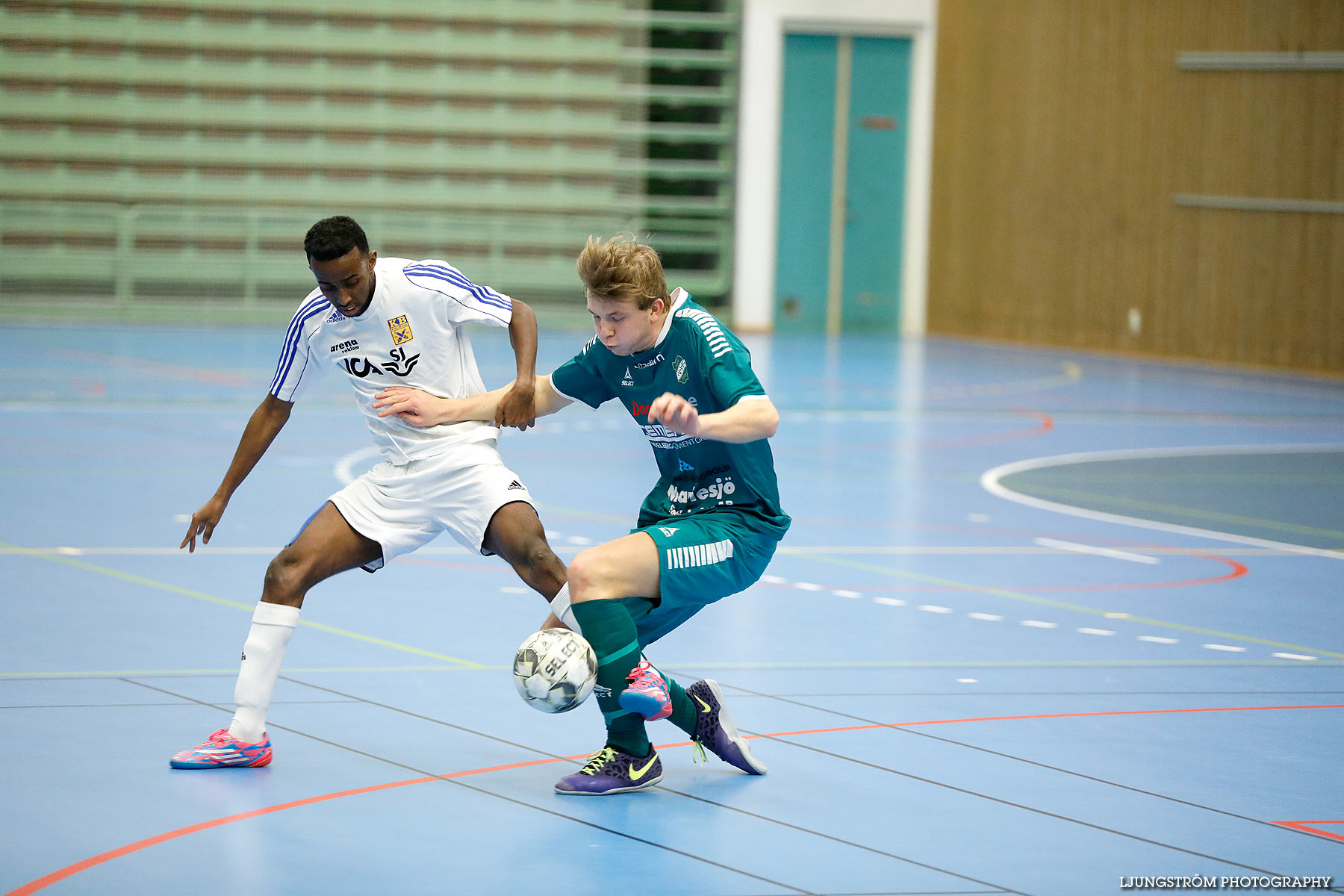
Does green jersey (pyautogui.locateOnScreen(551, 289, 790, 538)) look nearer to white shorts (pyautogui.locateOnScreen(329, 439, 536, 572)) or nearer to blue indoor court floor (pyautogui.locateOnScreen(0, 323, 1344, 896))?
white shorts (pyautogui.locateOnScreen(329, 439, 536, 572))

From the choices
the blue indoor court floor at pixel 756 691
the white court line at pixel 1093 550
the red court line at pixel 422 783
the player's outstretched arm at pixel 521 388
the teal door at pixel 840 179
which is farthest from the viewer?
the teal door at pixel 840 179

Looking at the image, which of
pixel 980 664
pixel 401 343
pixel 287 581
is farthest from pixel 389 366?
pixel 980 664

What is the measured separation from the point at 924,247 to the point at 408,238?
7.83 m

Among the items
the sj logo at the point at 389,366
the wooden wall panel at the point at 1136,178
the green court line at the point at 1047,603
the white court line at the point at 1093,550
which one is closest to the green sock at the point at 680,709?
the sj logo at the point at 389,366

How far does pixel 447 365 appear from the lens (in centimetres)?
515

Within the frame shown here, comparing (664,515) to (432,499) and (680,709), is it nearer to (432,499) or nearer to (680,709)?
(680,709)

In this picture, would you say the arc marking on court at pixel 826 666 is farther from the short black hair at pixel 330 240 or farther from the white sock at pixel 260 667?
the short black hair at pixel 330 240

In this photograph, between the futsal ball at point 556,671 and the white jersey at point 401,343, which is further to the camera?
the white jersey at point 401,343

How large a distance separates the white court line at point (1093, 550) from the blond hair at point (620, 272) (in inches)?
189

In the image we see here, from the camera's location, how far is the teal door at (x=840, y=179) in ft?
80.8

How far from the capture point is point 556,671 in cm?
438

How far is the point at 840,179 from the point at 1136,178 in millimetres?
4981

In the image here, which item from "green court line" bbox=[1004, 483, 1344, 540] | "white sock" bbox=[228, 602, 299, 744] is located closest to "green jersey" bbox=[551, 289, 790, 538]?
"white sock" bbox=[228, 602, 299, 744]

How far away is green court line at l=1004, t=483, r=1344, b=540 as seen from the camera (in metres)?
9.70
